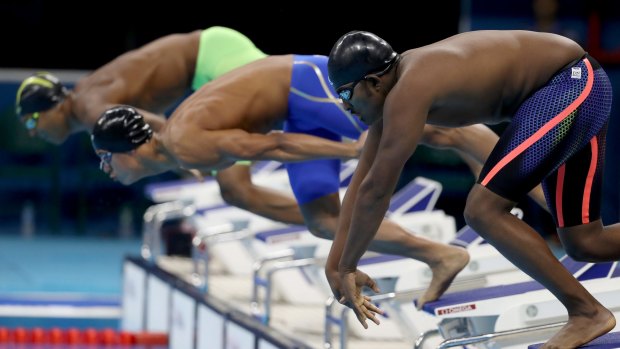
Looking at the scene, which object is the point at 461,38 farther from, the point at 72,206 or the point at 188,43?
the point at 72,206

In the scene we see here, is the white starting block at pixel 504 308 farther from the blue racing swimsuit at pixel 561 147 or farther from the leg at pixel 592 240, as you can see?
the blue racing swimsuit at pixel 561 147

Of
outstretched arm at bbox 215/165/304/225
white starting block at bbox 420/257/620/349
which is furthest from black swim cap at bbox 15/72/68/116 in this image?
white starting block at bbox 420/257/620/349

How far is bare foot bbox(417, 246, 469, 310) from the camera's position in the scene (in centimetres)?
391

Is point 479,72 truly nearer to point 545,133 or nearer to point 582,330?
point 545,133

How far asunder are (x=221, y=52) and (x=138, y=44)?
19.1ft

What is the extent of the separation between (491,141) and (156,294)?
2.98 meters

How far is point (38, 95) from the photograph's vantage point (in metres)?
5.50

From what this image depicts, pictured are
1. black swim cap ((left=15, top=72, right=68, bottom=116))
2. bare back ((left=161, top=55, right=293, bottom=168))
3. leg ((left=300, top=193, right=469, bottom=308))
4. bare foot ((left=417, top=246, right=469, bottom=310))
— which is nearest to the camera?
bare foot ((left=417, top=246, right=469, bottom=310))

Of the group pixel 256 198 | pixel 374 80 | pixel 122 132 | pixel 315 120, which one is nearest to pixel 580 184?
pixel 374 80

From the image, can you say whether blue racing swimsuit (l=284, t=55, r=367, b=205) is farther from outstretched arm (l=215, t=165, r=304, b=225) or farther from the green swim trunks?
the green swim trunks

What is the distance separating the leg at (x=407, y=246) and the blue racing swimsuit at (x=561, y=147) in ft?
2.66

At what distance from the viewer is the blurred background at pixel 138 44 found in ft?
31.9

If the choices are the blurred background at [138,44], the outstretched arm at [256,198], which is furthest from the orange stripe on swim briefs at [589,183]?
the blurred background at [138,44]

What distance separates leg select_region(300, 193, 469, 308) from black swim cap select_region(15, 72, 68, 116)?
1.57 meters
